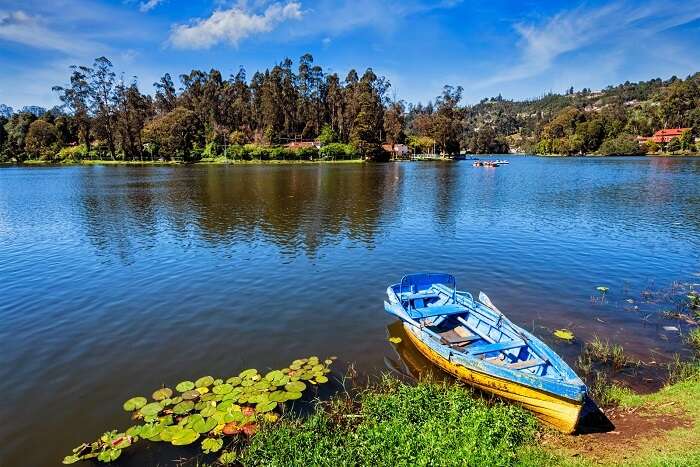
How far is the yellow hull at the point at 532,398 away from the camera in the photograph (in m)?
8.48

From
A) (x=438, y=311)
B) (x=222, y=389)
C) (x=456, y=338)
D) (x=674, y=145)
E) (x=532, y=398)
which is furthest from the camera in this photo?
(x=674, y=145)

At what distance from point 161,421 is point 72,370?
15.6 feet

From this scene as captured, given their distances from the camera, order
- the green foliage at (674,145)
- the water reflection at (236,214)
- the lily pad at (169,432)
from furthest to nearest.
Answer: the green foliage at (674,145)
the water reflection at (236,214)
the lily pad at (169,432)

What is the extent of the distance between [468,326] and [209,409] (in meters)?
8.02

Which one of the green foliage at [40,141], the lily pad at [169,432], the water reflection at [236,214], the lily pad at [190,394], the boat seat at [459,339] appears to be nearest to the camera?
the lily pad at [169,432]

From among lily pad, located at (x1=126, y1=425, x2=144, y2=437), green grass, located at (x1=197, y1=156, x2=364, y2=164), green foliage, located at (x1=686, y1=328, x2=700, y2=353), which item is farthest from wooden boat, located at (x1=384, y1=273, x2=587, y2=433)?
green grass, located at (x1=197, y1=156, x2=364, y2=164)

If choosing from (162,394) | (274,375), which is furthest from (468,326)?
(162,394)

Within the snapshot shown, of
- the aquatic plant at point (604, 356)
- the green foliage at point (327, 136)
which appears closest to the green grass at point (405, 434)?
the aquatic plant at point (604, 356)

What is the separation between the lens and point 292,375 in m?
11.3

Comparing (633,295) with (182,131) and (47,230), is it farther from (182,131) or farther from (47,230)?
(182,131)

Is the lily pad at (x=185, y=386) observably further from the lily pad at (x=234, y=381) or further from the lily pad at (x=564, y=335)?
the lily pad at (x=564, y=335)

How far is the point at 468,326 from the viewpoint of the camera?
42.6 feet

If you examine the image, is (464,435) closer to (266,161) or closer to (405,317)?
(405,317)

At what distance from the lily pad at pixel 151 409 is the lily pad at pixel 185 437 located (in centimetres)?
123
